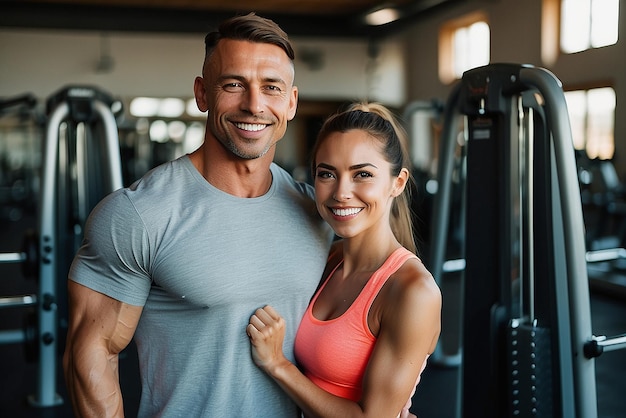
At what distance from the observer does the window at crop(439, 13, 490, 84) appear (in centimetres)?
1103

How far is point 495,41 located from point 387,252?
9.73 meters

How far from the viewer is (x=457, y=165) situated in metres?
6.12

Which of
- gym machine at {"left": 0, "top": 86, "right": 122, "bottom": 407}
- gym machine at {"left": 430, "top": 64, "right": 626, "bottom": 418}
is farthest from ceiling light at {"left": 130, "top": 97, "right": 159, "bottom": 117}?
gym machine at {"left": 430, "top": 64, "right": 626, "bottom": 418}

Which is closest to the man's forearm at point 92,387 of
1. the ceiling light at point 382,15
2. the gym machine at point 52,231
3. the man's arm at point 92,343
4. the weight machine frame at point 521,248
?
the man's arm at point 92,343

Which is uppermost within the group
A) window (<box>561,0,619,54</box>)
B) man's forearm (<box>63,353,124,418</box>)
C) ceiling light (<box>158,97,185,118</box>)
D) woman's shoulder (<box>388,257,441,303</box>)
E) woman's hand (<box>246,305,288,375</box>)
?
window (<box>561,0,619,54</box>)

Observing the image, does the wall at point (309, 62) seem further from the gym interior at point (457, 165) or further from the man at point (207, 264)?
the man at point (207, 264)

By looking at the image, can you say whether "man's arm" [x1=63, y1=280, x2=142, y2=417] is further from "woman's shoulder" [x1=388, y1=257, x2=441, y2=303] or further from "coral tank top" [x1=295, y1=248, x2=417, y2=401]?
"woman's shoulder" [x1=388, y1=257, x2=441, y2=303]

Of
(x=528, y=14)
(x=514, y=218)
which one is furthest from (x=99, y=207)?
(x=528, y=14)

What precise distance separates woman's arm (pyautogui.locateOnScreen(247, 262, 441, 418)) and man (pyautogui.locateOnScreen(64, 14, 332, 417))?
0.14 feet

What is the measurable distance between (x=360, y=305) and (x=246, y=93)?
0.45 m

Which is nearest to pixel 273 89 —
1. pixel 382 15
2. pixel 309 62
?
pixel 382 15

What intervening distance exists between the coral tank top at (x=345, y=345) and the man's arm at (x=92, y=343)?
34cm

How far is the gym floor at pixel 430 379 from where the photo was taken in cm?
295

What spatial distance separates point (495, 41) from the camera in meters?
10.2
